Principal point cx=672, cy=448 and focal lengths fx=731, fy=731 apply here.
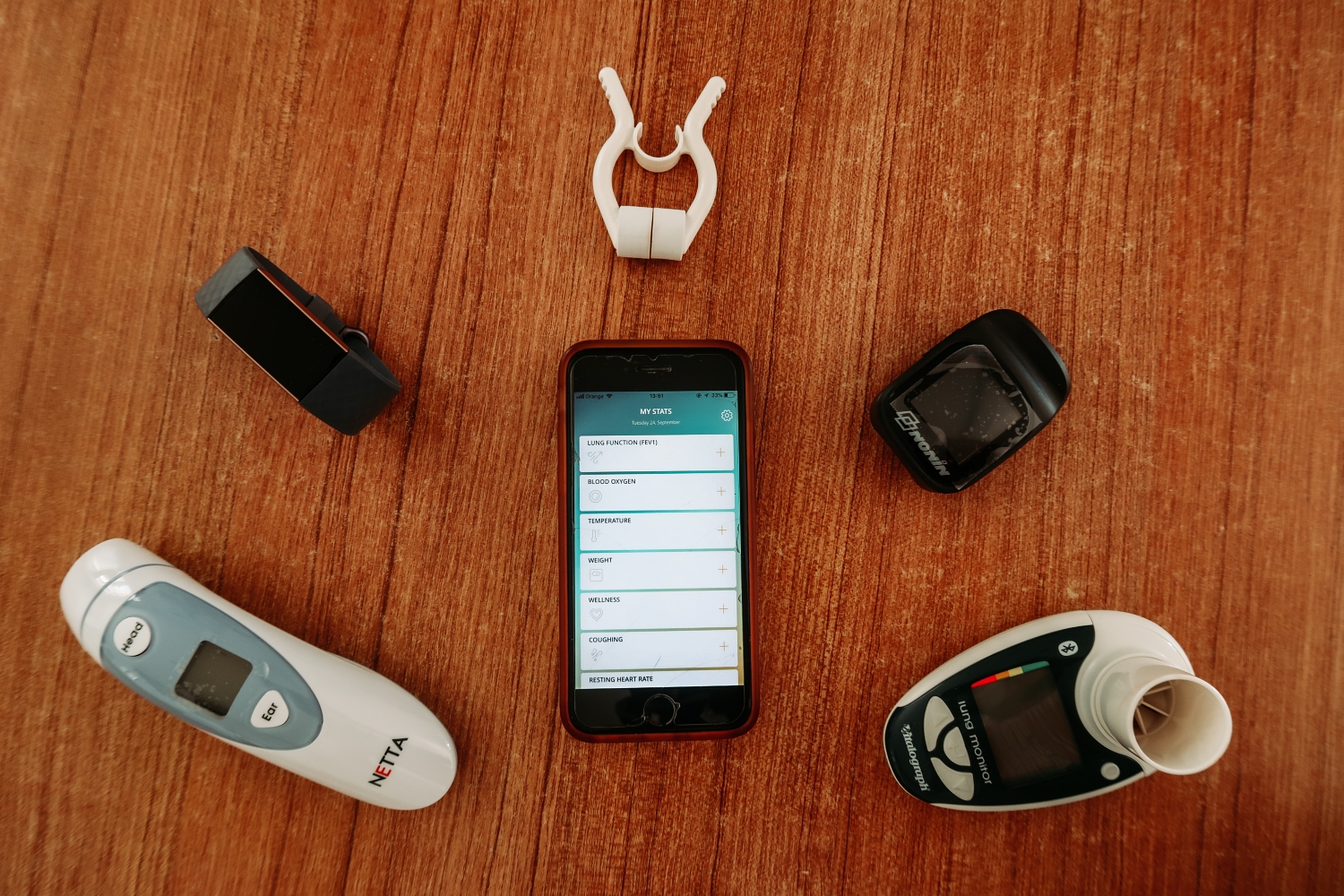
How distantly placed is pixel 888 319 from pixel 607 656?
0.31 metres

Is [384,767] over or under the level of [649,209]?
under

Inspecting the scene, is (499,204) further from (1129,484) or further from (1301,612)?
(1301,612)

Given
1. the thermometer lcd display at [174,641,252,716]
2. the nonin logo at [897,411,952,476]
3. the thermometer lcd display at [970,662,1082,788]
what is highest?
the nonin logo at [897,411,952,476]

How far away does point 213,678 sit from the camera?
18.6 inches

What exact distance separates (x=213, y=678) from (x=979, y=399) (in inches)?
20.8

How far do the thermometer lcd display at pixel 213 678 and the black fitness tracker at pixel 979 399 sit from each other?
18.1 inches

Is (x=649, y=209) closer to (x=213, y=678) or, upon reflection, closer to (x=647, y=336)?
(x=647, y=336)

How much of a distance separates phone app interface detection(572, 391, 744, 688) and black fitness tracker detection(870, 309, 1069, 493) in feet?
0.44

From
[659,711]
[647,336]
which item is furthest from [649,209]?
[659,711]

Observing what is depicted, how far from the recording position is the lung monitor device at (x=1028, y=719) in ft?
1.60

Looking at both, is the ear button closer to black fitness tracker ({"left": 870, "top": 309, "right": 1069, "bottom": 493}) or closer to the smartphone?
the smartphone

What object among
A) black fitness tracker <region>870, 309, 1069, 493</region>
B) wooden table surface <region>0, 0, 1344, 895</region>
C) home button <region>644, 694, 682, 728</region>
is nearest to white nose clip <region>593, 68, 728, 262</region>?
wooden table surface <region>0, 0, 1344, 895</region>

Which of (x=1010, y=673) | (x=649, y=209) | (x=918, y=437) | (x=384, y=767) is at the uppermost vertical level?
(x=649, y=209)

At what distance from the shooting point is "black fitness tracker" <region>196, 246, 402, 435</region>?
1.45 feet
